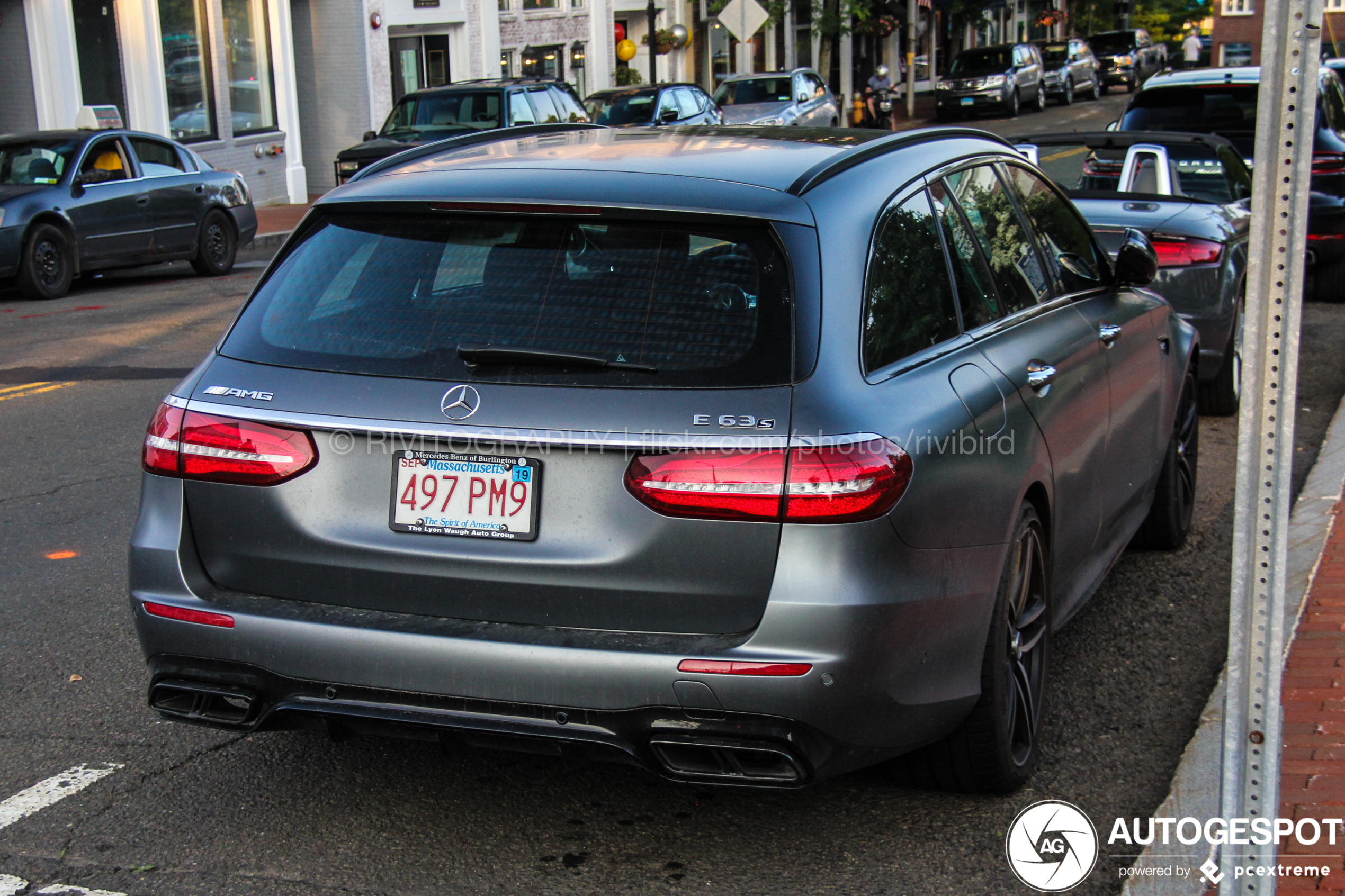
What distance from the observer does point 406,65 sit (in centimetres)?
3334

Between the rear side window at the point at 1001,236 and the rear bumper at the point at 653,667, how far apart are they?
3.76ft

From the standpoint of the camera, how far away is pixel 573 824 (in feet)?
12.7

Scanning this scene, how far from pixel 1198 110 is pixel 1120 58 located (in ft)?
160

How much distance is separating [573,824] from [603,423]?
1.18 m

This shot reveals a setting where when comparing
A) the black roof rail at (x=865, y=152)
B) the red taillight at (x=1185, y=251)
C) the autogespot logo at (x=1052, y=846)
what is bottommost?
the autogespot logo at (x=1052, y=846)

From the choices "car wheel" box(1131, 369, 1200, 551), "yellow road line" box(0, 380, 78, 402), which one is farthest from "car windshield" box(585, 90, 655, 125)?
"car wheel" box(1131, 369, 1200, 551)

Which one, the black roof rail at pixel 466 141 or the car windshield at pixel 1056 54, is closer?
the black roof rail at pixel 466 141

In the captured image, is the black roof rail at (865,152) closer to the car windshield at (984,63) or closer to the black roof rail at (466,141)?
the black roof rail at (466,141)

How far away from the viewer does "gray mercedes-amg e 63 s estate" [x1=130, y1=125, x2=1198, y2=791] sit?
3.26 m

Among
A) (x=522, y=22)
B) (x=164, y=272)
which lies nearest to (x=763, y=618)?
(x=164, y=272)

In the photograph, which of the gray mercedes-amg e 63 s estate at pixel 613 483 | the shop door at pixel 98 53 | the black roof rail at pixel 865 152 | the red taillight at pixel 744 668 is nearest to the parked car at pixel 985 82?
the shop door at pixel 98 53

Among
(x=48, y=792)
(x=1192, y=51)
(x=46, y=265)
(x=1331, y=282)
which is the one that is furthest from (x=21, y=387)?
(x=1192, y=51)

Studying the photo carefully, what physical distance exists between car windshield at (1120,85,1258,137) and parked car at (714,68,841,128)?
18.0 meters

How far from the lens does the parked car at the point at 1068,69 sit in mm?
50094
